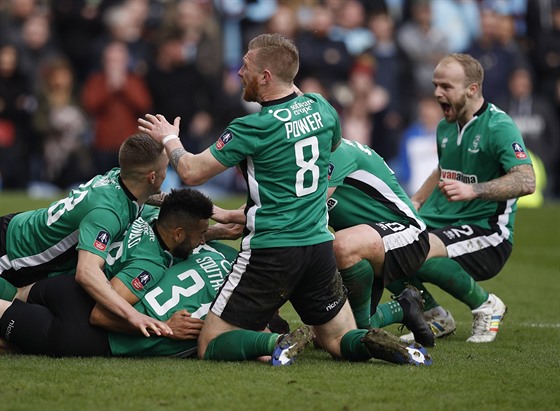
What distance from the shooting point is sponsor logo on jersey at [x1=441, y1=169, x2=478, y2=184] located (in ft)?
28.6

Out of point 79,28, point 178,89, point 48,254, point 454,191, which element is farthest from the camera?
point 79,28

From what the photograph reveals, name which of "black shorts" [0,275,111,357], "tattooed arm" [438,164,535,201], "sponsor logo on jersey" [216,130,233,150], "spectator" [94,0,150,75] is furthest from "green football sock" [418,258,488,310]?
"spectator" [94,0,150,75]

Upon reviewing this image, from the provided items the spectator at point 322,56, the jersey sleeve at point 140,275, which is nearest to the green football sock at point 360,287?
the jersey sleeve at point 140,275

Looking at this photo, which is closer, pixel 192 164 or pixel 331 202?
pixel 192 164

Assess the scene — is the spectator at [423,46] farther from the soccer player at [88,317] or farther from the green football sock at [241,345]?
the green football sock at [241,345]

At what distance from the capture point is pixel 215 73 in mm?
19625

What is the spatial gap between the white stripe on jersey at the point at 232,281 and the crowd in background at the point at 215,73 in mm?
11741

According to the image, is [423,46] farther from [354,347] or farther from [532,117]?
[354,347]

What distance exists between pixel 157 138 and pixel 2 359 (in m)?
1.64

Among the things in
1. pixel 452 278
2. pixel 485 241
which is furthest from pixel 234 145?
pixel 485 241

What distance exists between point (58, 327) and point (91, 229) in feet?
2.09

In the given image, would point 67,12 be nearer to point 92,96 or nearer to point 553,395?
point 92,96

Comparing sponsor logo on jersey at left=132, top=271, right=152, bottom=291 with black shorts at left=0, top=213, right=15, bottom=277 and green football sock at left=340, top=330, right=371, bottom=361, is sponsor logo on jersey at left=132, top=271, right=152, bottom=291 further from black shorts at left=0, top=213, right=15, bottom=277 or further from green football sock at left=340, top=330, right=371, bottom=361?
green football sock at left=340, top=330, right=371, bottom=361

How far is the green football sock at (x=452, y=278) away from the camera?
321 inches
